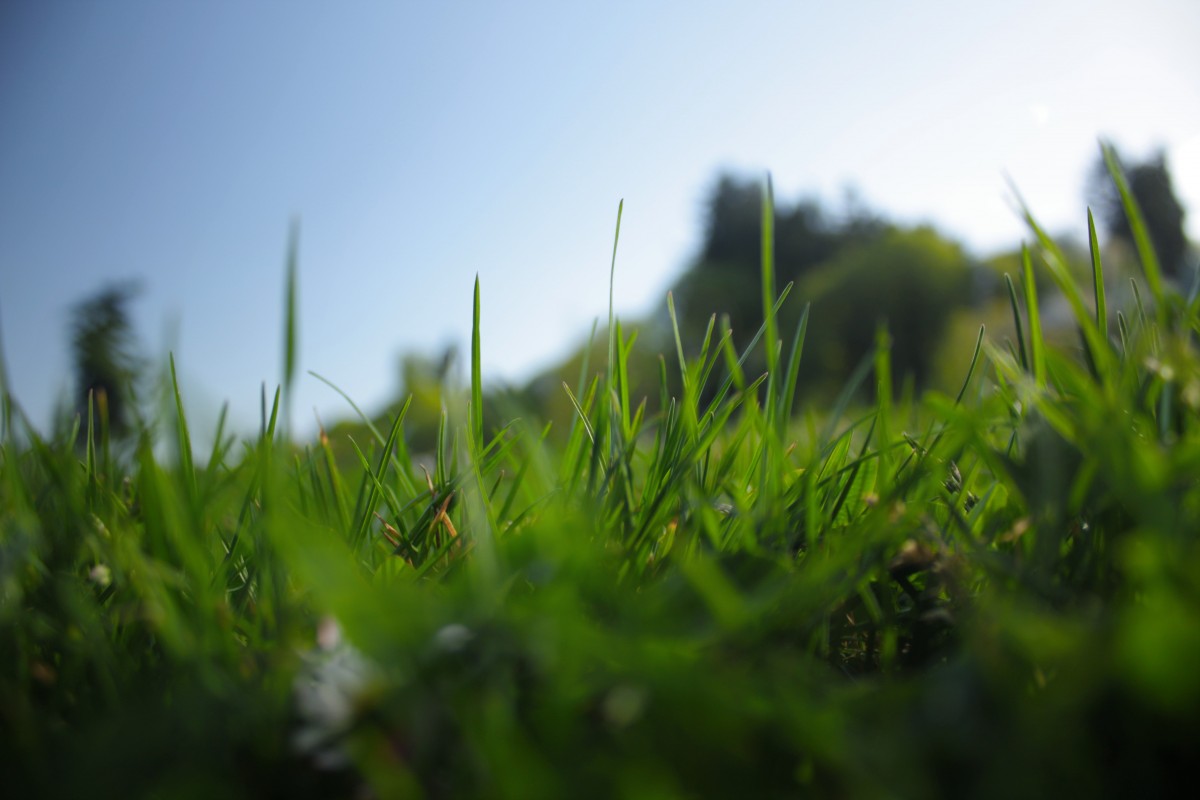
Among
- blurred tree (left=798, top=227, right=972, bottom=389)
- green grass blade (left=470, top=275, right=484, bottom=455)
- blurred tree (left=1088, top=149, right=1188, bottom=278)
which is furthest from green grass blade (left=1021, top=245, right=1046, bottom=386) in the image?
blurred tree (left=1088, top=149, right=1188, bottom=278)

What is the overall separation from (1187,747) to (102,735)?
0.60ft

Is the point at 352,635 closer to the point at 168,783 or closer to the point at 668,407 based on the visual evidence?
the point at 168,783

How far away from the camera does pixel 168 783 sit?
12cm

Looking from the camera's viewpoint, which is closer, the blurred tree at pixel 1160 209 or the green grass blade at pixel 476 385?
the green grass blade at pixel 476 385

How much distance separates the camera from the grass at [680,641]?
113mm

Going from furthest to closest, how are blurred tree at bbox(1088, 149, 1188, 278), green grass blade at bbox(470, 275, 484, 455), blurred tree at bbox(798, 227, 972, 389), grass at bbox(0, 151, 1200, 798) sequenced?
blurred tree at bbox(1088, 149, 1188, 278) → blurred tree at bbox(798, 227, 972, 389) → green grass blade at bbox(470, 275, 484, 455) → grass at bbox(0, 151, 1200, 798)

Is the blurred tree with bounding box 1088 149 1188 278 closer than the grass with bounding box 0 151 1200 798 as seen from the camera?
No

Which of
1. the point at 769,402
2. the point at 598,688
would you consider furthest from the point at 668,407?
the point at 598,688

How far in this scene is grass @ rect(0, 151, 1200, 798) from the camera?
113 millimetres

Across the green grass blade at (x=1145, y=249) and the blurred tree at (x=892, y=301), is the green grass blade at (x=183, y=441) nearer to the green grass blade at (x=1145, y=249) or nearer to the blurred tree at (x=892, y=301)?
the green grass blade at (x=1145, y=249)

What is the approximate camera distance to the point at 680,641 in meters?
0.14

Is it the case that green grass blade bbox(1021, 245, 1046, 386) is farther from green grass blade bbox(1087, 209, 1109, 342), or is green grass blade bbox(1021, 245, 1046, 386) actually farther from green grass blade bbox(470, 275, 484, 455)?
green grass blade bbox(470, 275, 484, 455)

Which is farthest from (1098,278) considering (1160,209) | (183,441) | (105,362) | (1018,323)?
(1160,209)

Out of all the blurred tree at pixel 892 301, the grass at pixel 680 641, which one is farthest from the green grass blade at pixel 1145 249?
the blurred tree at pixel 892 301
